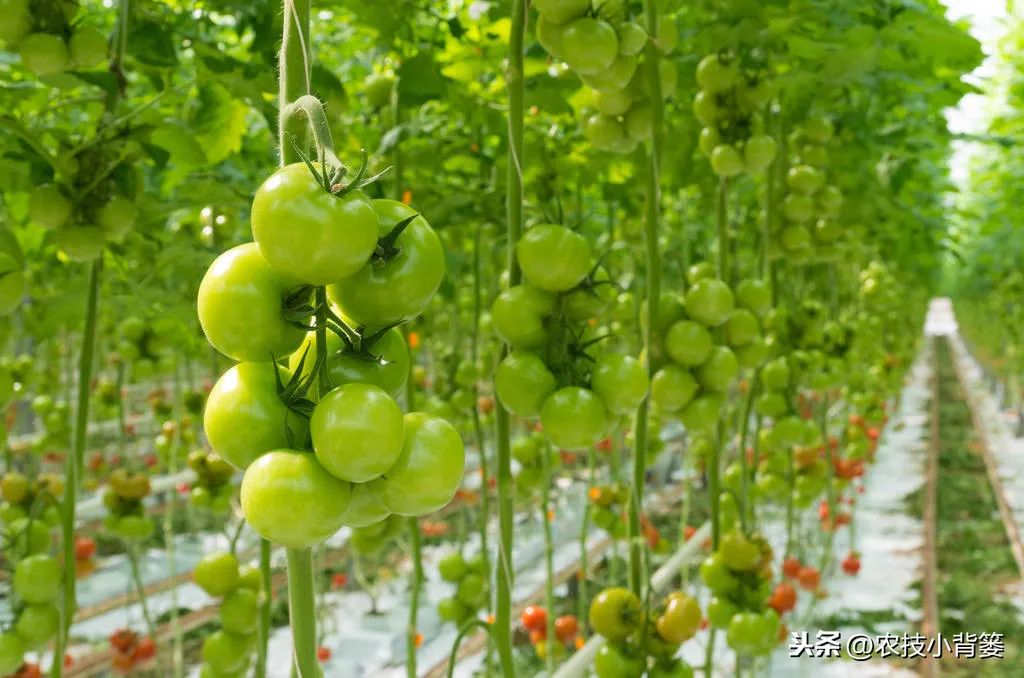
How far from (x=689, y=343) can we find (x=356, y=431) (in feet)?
3.09

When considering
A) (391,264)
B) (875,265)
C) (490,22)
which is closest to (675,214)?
(875,265)

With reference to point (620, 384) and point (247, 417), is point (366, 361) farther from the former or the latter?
point (620, 384)

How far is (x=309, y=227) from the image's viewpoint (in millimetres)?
499

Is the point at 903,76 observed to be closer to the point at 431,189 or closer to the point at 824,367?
the point at 431,189

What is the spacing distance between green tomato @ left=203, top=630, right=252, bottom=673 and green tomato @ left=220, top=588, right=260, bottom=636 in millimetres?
14

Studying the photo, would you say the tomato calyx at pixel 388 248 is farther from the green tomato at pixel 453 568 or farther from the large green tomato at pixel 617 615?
the green tomato at pixel 453 568

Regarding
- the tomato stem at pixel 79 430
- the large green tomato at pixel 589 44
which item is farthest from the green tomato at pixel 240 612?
the large green tomato at pixel 589 44

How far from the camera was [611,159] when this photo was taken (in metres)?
2.08

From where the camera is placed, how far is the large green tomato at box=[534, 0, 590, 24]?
3.51 ft

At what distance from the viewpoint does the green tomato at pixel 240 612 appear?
156 centimetres

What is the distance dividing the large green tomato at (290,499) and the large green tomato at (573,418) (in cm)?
50

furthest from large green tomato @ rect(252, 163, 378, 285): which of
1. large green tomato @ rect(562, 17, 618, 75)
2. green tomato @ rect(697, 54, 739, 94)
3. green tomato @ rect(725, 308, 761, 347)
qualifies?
green tomato @ rect(697, 54, 739, 94)

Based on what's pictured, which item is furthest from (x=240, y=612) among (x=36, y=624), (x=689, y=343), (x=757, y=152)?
(x=757, y=152)

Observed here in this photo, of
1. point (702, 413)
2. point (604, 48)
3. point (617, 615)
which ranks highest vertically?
point (604, 48)
